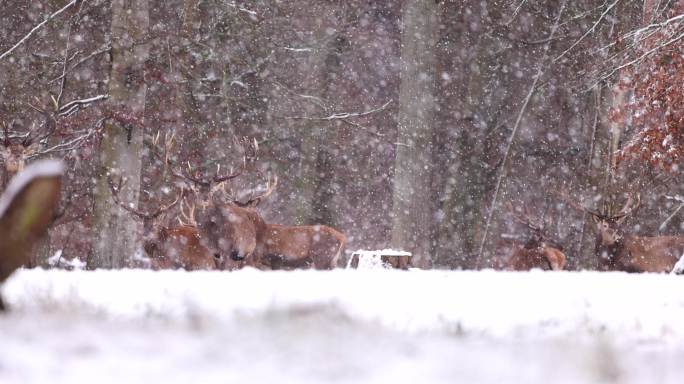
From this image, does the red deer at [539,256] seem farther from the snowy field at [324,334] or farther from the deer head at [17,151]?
the snowy field at [324,334]

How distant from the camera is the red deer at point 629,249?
1609cm

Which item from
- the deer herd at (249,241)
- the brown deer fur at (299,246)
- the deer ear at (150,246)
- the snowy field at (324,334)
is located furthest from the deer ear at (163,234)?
the snowy field at (324,334)

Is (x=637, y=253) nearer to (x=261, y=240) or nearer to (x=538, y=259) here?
(x=538, y=259)

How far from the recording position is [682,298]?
629cm

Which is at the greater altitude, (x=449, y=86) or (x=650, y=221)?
(x=449, y=86)

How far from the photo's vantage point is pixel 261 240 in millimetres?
14539

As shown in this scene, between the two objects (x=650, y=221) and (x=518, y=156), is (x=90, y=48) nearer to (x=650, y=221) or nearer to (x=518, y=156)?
(x=518, y=156)

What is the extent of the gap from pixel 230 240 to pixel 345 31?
7907 mm

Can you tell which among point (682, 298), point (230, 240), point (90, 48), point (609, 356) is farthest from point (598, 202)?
point (609, 356)

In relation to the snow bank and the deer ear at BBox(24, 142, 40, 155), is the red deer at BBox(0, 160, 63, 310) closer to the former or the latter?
the snow bank

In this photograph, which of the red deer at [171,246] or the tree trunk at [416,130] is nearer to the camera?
the red deer at [171,246]

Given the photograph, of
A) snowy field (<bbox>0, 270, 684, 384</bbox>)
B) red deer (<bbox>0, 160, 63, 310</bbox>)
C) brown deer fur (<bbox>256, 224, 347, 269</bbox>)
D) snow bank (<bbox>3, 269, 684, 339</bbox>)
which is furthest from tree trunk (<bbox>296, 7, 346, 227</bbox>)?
red deer (<bbox>0, 160, 63, 310</bbox>)

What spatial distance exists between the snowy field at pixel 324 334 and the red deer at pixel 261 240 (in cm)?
770

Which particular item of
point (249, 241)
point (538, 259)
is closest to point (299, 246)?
point (249, 241)
